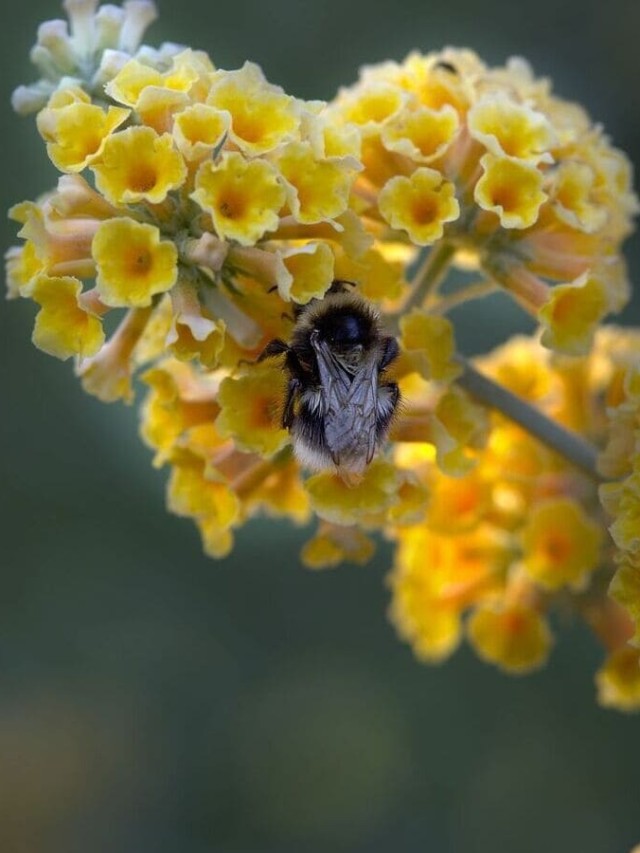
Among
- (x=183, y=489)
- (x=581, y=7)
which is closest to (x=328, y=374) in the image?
(x=183, y=489)

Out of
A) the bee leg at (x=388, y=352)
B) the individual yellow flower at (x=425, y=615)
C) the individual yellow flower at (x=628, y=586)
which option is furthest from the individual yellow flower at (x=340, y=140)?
the individual yellow flower at (x=425, y=615)

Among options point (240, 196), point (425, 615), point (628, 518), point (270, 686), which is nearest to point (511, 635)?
point (425, 615)

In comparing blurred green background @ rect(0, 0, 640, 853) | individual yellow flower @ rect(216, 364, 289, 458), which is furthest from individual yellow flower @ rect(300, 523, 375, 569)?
blurred green background @ rect(0, 0, 640, 853)

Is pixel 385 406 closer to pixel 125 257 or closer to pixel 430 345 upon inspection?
pixel 430 345

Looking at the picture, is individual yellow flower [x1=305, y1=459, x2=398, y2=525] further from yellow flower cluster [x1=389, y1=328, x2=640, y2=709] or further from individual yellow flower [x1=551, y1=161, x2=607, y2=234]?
individual yellow flower [x1=551, y1=161, x2=607, y2=234]

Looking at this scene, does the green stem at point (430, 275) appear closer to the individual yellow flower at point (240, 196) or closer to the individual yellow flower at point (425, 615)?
the individual yellow flower at point (240, 196)
